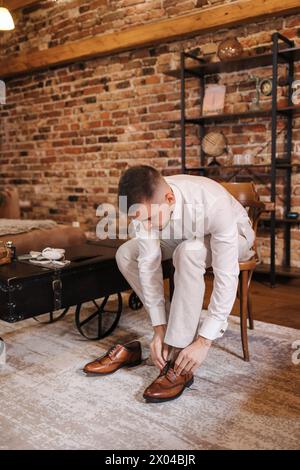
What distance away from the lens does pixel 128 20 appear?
4.62 m

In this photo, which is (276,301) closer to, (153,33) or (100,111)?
(153,33)

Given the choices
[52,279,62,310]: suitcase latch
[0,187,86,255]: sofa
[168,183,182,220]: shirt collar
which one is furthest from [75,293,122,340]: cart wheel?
[168,183,182,220]: shirt collar

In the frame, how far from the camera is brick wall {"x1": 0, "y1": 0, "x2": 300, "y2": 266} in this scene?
3965mm

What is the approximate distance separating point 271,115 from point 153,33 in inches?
54.2

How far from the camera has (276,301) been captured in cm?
321

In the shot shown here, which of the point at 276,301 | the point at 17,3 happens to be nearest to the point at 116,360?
the point at 276,301

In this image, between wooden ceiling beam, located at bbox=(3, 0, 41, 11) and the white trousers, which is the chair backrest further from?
wooden ceiling beam, located at bbox=(3, 0, 41, 11)

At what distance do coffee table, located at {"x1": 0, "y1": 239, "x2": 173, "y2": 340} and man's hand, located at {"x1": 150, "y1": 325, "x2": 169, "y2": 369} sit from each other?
50cm

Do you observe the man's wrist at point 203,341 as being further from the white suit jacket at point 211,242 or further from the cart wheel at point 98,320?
the cart wheel at point 98,320

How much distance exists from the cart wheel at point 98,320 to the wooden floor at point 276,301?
2.22ft

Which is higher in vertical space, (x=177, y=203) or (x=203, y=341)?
(x=177, y=203)

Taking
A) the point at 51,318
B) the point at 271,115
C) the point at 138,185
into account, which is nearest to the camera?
the point at 138,185

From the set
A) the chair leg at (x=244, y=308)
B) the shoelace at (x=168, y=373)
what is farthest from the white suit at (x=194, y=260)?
the chair leg at (x=244, y=308)

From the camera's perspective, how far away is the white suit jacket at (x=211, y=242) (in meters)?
1.75
